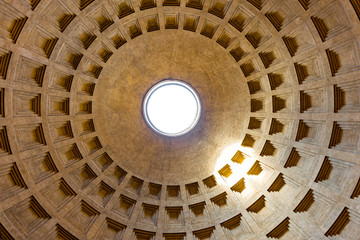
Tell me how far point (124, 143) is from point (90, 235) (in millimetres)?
6942

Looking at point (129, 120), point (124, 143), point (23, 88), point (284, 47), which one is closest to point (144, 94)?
point (129, 120)

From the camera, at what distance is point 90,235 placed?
67.5 feet

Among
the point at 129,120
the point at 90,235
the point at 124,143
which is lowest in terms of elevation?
the point at 90,235

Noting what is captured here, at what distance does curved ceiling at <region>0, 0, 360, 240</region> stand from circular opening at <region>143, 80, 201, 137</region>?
2.24 ft

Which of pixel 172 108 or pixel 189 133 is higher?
pixel 172 108

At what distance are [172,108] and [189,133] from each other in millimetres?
5095

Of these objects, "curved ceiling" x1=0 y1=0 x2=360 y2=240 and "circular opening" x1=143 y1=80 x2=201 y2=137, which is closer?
"curved ceiling" x1=0 y1=0 x2=360 y2=240

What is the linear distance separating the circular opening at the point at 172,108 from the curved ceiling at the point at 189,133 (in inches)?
26.8

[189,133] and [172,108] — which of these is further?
[172,108]

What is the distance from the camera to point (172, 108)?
91.5 feet

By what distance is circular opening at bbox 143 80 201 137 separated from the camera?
2313 centimetres

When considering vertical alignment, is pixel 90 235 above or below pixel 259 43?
below

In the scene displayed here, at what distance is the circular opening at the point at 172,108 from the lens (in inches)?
911

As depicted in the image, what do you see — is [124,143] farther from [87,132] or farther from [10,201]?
[10,201]
